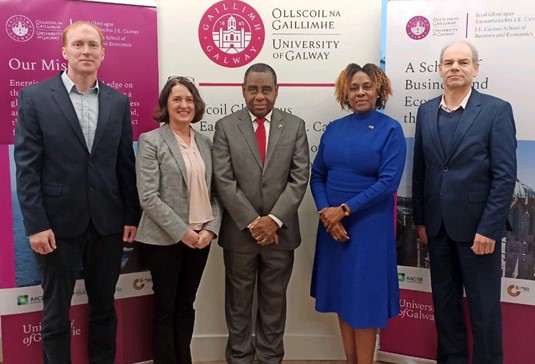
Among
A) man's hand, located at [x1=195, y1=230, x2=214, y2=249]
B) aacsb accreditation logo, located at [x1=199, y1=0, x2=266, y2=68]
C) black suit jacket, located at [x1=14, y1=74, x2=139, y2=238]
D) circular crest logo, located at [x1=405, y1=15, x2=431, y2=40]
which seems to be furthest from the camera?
aacsb accreditation logo, located at [x1=199, y1=0, x2=266, y2=68]

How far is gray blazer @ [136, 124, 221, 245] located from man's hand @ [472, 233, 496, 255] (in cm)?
133

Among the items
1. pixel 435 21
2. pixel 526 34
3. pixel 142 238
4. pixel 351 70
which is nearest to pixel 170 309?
pixel 142 238

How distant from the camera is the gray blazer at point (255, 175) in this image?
2582 mm

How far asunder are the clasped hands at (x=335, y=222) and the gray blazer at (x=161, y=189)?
23.8 inches

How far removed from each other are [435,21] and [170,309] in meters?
2.19

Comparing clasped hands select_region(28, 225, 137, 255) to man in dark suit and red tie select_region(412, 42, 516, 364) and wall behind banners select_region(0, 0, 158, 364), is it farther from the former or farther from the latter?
man in dark suit and red tie select_region(412, 42, 516, 364)

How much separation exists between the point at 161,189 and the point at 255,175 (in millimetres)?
489

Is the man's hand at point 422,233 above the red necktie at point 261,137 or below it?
below

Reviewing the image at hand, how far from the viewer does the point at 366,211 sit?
258 centimetres

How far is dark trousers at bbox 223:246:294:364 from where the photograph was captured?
8.89 feet

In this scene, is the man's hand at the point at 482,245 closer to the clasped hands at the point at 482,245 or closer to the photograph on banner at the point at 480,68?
the clasped hands at the point at 482,245

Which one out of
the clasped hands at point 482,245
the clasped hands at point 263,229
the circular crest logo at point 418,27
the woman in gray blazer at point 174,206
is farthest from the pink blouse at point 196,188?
the circular crest logo at point 418,27

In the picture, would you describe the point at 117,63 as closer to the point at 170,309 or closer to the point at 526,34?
the point at 170,309

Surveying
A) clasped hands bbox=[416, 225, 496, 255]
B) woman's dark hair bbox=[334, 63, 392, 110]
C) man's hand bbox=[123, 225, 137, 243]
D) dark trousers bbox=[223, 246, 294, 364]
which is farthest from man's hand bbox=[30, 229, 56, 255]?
clasped hands bbox=[416, 225, 496, 255]
